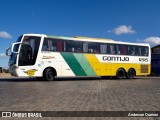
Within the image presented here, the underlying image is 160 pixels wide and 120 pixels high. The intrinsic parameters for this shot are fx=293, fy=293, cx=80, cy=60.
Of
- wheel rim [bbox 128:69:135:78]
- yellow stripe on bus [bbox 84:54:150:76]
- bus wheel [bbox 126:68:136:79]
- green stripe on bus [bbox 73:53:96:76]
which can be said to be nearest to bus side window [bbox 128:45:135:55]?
yellow stripe on bus [bbox 84:54:150:76]

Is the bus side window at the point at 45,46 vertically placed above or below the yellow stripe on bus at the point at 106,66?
above

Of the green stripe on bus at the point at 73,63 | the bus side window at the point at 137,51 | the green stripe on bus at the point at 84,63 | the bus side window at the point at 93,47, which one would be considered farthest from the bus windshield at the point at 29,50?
the bus side window at the point at 137,51

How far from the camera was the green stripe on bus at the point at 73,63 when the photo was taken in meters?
21.3

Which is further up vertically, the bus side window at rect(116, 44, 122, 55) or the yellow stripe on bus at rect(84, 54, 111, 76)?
the bus side window at rect(116, 44, 122, 55)

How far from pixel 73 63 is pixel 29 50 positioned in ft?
11.7

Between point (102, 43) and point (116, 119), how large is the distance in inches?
707

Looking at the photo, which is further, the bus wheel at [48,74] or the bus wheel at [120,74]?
the bus wheel at [120,74]

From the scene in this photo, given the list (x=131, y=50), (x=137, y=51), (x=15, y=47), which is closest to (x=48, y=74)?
(x=15, y=47)

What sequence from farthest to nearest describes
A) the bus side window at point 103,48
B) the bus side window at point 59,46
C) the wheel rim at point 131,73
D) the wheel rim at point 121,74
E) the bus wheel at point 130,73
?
the wheel rim at point 131,73
the bus wheel at point 130,73
the wheel rim at point 121,74
the bus side window at point 103,48
the bus side window at point 59,46

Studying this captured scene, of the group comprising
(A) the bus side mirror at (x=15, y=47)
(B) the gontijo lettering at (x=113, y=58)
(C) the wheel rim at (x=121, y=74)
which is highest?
(A) the bus side mirror at (x=15, y=47)

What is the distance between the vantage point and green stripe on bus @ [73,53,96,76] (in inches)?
865

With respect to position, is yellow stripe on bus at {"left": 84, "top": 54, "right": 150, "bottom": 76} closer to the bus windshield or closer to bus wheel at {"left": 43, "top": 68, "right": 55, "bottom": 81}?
bus wheel at {"left": 43, "top": 68, "right": 55, "bottom": 81}

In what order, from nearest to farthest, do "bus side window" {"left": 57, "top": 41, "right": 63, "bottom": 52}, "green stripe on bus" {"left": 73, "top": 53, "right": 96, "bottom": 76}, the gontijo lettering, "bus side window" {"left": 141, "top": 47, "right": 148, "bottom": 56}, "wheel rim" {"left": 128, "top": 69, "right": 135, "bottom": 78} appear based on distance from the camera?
1. "bus side window" {"left": 57, "top": 41, "right": 63, "bottom": 52}
2. "green stripe on bus" {"left": 73, "top": 53, "right": 96, "bottom": 76}
3. the gontijo lettering
4. "wheel rim" {"left": 128, "top": 69, "right": 135, "bottom": 78}
5. "bus side window" {"left": 141, "top": 47, "right": 148, "bottom": 56}

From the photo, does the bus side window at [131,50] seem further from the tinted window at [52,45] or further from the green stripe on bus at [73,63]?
the tinted window at [52,45]
